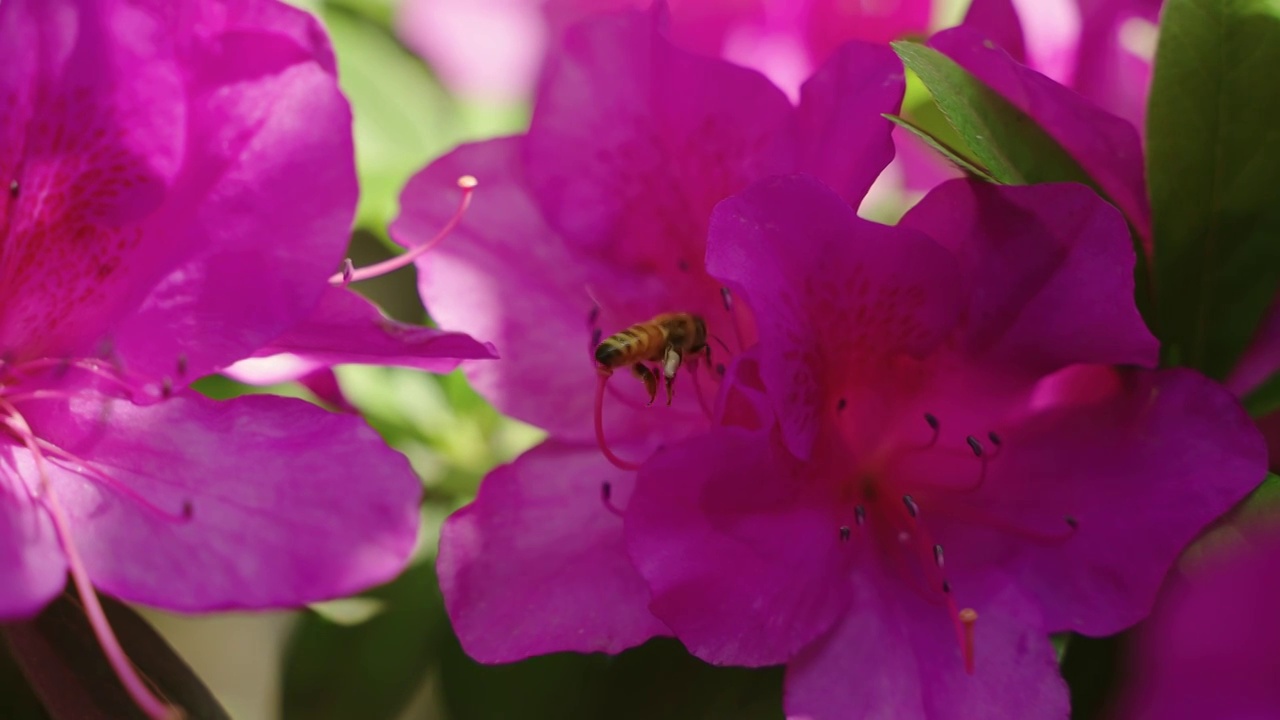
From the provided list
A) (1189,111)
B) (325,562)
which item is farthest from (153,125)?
(1189,111)

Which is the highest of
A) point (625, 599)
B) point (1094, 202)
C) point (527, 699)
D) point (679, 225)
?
point (1094, 202)

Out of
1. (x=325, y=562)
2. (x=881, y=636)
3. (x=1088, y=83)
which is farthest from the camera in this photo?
(x=1088, y=83)

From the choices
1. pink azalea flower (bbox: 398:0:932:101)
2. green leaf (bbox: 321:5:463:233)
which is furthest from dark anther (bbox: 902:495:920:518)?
Answer: green leaf (bbox: 321:5:463:233)

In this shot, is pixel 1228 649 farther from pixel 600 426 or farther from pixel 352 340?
pixel 352 340

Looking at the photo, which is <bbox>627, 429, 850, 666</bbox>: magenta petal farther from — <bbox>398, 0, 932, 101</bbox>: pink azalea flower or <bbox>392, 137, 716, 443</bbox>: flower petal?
<bbox>398, 0, 932, 101</bbox>: pink azalea flower

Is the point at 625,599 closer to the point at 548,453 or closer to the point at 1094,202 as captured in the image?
the point at 548,453

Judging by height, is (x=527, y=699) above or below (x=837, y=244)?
below
